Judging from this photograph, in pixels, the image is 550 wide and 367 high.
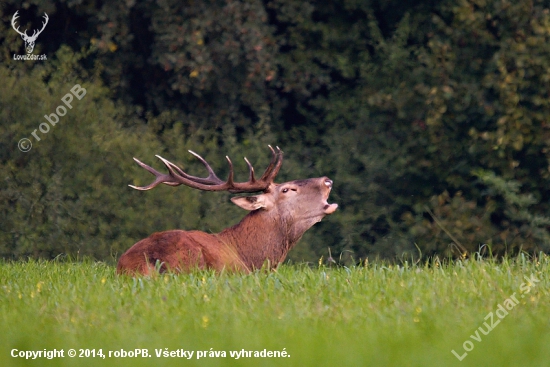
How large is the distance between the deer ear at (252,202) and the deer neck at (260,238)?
80mm

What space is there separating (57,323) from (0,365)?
39.4 inches

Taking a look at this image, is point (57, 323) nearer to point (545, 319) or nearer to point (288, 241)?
point (545, 319)

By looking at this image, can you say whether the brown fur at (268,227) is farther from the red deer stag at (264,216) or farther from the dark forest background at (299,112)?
the dark forest background at (299,112)

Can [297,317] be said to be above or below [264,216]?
below

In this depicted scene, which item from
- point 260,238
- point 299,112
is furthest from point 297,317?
point 299,112

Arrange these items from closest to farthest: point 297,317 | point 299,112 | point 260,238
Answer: point 297,317 < point 260,238 < point 299,112

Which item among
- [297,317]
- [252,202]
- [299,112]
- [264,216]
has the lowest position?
[297,317]

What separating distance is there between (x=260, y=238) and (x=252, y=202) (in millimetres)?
295

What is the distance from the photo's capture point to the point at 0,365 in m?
4.06

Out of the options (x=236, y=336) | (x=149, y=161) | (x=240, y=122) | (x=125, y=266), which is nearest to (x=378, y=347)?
(x=236, y=336)

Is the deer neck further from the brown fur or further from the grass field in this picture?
the grass field

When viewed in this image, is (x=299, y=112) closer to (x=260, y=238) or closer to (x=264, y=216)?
(x=264, y=216)

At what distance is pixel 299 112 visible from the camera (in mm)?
15906

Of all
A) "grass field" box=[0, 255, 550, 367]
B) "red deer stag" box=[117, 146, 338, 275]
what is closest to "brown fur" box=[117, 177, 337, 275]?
"red deer stag" box=[117, 146, 338, 275]
